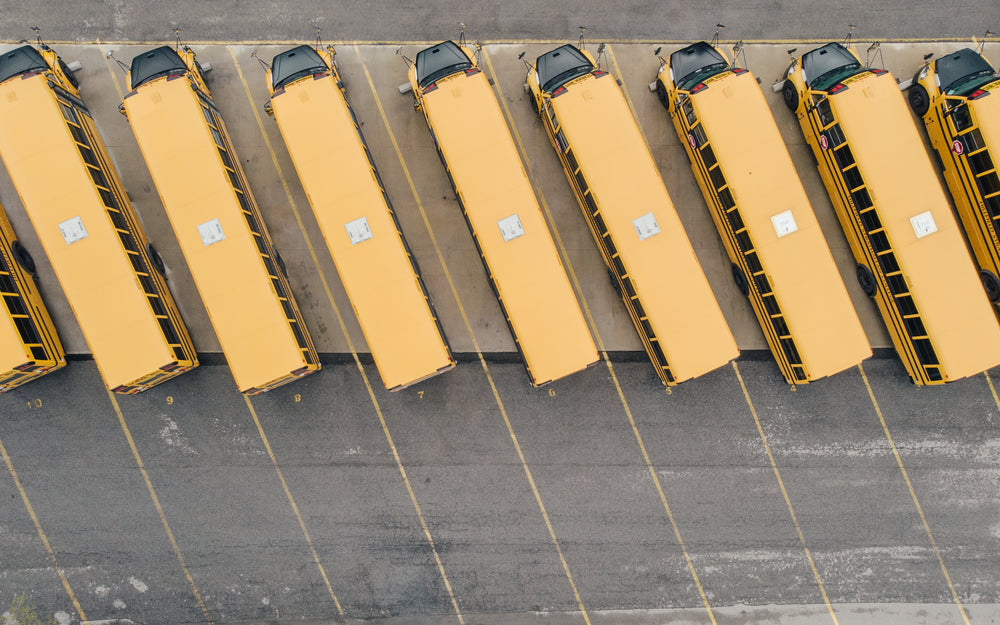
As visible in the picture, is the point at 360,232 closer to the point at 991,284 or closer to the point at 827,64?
the point at 827,64

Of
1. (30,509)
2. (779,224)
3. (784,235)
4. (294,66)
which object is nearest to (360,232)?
(294,66)

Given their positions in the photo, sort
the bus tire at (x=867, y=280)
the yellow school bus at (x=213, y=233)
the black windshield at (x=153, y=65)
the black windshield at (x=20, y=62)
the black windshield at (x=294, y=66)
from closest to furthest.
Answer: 1. the yellow school bus at (x=213, y=233)
2. the black windshield at (x=20, y=62)
3. the black windshield at (x=153, y=65)
4. the black windshield at (x=294, y=66)
5. the bus tire at (x=867, y=280)

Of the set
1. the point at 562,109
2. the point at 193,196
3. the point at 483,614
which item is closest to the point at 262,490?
the point at 483,614

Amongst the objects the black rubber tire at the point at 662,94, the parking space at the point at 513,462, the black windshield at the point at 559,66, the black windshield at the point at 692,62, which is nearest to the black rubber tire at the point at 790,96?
the parking space at the point at 513,462

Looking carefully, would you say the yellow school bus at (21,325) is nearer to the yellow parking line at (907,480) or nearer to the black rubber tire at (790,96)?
the black rubber tire at (790,96)

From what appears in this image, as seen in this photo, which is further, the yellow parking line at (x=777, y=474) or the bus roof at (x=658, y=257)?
the yellow parking line at (x=777, y=474)

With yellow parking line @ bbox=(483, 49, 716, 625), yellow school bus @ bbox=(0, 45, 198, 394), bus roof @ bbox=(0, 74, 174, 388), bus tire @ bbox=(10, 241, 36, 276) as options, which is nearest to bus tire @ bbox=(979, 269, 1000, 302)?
yellow parking line @ bbox=(483, 49, 716, 625)

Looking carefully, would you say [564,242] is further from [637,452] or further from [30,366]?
[30,366]
